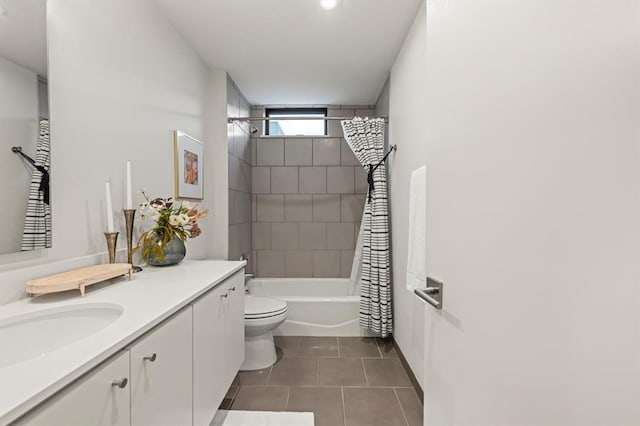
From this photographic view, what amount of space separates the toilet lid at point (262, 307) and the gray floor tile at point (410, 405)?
1.03 meters

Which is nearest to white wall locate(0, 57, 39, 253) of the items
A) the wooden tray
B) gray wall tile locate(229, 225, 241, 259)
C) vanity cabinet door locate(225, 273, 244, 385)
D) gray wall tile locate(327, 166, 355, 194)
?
the wooden tray

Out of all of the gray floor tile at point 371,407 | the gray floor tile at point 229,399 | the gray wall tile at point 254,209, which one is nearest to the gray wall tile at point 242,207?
the gray wall tile at point 254,209

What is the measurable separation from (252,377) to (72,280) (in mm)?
1579

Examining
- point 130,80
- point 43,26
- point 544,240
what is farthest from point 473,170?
point 130,80

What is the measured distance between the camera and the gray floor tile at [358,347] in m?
2.68

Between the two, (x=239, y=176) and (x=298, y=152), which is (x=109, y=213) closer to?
(x=239, y=176)

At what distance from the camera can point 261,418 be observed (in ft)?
6.05

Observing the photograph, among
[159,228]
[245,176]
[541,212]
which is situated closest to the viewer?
[541,212]

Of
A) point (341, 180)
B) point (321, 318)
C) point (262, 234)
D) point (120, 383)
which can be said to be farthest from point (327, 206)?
point (120, 383)

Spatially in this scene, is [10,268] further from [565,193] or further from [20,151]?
[565,193]

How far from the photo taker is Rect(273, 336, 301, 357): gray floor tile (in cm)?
271

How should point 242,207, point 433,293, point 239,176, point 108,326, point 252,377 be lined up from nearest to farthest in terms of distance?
1. point 108,326
2. point 433,293
3. point 252,377
4. point 239,176
5. point 242,207

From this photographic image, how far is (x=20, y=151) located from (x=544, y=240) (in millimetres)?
1589

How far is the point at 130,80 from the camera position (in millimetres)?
1726
